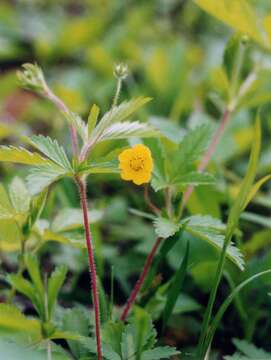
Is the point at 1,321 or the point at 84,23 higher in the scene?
the point at 84,23

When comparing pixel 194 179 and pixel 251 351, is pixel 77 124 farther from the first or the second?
pixel 251 351

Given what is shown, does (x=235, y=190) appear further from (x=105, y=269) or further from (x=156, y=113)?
(x=156, y=113)

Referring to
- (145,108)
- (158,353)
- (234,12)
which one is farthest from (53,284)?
(145,108)

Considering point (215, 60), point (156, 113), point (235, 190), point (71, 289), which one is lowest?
point (71, 289)

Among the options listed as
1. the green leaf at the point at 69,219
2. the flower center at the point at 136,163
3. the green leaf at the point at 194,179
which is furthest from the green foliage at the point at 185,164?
the green leaf at the point at 69,219

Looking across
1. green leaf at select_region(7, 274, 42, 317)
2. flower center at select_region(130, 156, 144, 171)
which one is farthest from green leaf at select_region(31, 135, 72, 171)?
green leaf at select_region(7, 274, 42, 317)

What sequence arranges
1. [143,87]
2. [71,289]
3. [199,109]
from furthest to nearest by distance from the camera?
[143,87], [199,109], [71,289]

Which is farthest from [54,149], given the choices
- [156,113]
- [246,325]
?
[156,113]
